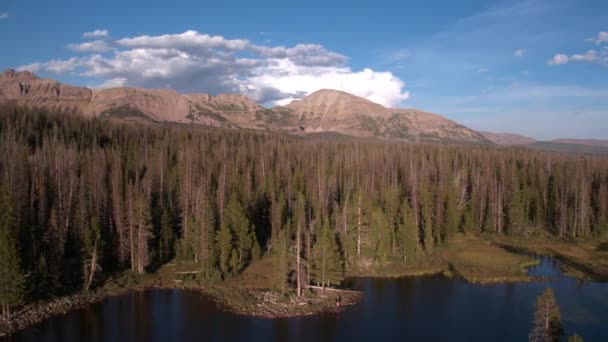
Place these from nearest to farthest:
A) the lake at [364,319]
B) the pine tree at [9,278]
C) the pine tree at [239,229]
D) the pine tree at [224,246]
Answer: the lake at [364,319], the pine tree at [9,278], the pine tree at [224,246], the pine tree at [239,229]

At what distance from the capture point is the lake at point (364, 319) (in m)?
35.2

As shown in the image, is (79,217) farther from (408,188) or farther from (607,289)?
(607,289)

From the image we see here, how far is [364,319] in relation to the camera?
1522 inches

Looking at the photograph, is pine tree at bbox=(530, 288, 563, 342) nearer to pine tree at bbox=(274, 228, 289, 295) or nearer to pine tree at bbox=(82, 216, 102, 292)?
pine tree at bbox=(274, 228, 289, 295)

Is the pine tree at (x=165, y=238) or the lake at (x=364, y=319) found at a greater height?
the pine tree at (x=165, y=238)

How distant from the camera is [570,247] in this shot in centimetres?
6650

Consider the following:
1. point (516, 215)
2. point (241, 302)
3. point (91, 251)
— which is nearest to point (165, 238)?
point (91, 251)

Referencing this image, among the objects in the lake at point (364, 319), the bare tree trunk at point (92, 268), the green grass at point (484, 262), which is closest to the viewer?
the lake at point (364, 319)

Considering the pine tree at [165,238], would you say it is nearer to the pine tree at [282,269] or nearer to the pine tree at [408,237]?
the pine tree at [282,269]

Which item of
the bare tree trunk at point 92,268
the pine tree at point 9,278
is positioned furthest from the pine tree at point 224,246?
the pine tree at point 9,278

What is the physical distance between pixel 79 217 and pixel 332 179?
135 feet

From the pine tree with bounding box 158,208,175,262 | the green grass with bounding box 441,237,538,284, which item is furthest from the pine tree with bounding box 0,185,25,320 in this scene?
the green grass with bounding box 441,237,538,284

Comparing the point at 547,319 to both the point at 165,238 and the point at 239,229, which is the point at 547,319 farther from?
the point at 165,238

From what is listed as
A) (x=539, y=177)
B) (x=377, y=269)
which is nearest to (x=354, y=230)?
(x=377, y=269)
